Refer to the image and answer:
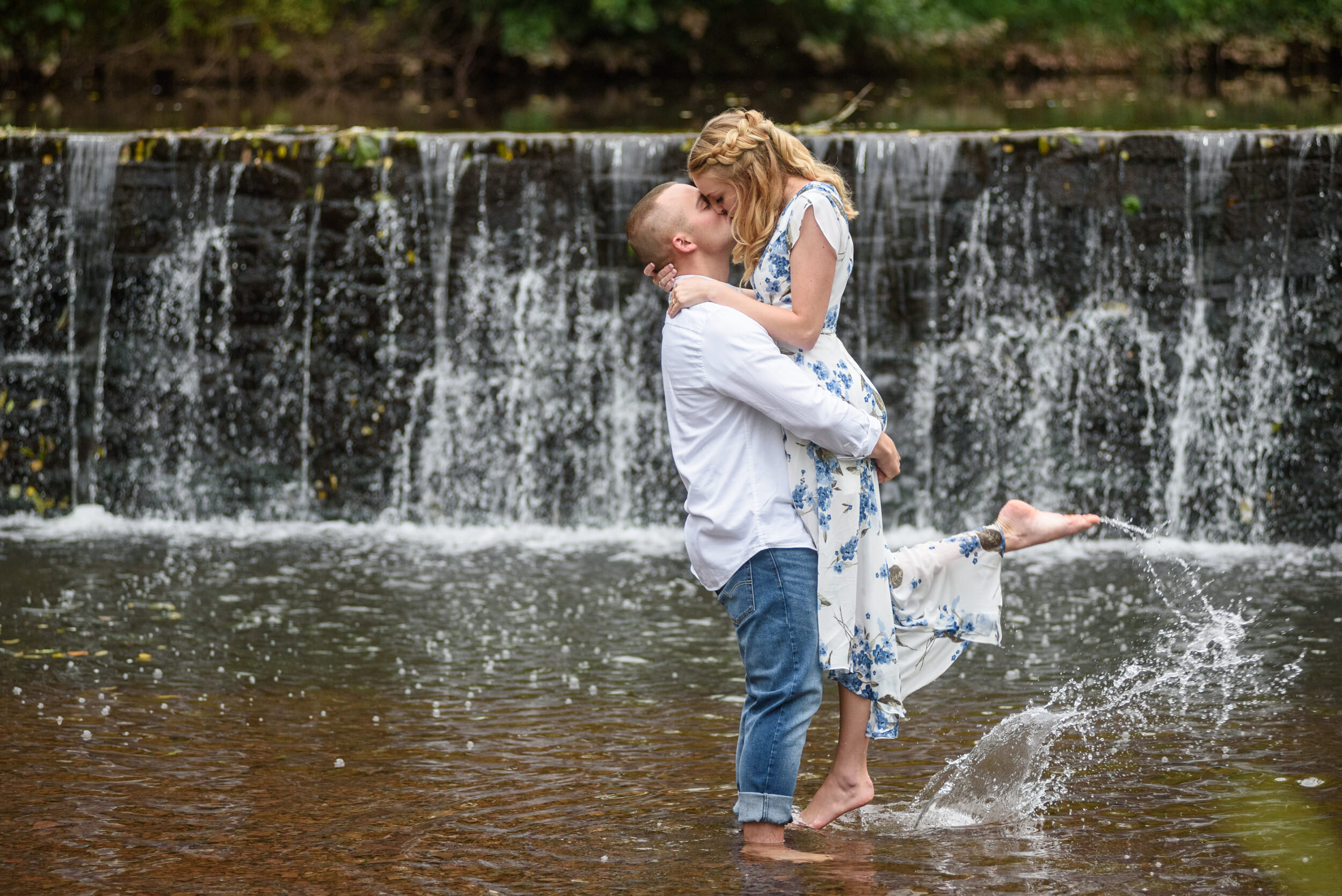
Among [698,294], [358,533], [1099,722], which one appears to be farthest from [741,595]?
[358,533]

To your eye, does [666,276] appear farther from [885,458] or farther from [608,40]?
[608,40]

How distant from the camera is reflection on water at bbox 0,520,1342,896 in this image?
363 centimetres

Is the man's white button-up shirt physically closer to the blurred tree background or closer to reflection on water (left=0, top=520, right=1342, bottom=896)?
reflection on water (left=0, top=520, right=1342, bottom=896)

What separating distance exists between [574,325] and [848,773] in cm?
523

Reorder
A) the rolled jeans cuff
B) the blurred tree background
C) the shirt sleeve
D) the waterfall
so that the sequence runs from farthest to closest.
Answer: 1. the blurred tree background
2. the waterfall
3. the rolled jeans cuff
4. the shirt sleeve

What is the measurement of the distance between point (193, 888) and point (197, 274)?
5.91 m

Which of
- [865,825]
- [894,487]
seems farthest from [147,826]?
[894,487]

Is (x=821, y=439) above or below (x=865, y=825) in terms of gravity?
above

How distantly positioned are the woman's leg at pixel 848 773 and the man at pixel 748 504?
19 centimetres

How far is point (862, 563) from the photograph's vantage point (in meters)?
3.57

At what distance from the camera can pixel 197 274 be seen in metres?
8.77

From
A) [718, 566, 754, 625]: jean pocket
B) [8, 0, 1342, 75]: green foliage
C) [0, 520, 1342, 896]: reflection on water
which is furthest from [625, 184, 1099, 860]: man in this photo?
[8, 0, 1342, 75]: green foliage

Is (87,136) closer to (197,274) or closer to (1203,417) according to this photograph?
(197,274)

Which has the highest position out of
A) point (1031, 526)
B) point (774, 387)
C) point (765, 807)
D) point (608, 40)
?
point (608, 40)
